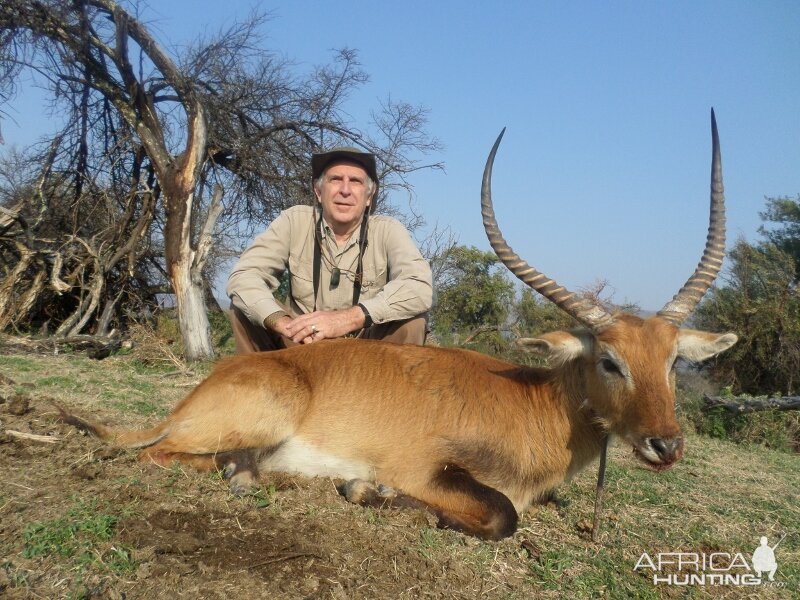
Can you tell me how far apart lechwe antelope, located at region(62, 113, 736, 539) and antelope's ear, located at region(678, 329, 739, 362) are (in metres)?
0.01

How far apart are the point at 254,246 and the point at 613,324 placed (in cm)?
358

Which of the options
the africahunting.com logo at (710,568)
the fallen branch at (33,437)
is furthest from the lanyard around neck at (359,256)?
the africahunting.com logo at (710,568)

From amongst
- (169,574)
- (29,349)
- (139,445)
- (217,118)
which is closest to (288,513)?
(169,574)

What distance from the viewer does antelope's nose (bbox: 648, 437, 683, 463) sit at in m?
3.89

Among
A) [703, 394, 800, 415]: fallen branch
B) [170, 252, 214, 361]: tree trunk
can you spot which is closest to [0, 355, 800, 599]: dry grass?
[703, 394, 800, 415]: fallen branch

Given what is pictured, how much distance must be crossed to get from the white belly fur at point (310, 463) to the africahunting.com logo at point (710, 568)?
1957 millimetres

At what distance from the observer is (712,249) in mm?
4770

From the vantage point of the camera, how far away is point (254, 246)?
6.40 m

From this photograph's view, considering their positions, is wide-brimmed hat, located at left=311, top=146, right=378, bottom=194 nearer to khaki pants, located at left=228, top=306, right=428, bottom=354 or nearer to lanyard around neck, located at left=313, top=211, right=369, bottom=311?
lanyard around neck, located at left=313, top=211, right=369, bottom=311

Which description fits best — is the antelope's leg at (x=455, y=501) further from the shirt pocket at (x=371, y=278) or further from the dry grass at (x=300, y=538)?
the shirt pocket at (x=371, y=278)

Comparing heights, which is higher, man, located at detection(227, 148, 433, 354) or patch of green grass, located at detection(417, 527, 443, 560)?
man, located at detection(227, 148, 433, 354)

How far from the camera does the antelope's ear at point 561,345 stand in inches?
180

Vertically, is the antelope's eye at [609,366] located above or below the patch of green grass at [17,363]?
above

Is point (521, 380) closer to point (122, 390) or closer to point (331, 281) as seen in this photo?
point (331, 281)
